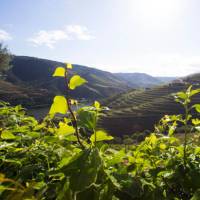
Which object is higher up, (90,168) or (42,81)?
(90,168)

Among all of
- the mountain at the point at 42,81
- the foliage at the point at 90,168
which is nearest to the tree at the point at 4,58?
the foliage at the point at 90,168

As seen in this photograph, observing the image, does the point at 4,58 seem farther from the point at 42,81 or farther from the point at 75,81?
the point at 42,81

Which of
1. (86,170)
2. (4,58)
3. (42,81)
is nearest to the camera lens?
(86,170)

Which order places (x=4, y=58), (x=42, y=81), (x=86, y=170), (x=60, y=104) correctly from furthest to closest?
(x=42, y=81) → (x=4, y=58) → (x=60, y=104) → (x=86, y=170)

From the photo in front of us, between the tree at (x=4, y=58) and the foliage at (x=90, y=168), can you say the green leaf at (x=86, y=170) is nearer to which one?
the foliage at (x=90, y=168)

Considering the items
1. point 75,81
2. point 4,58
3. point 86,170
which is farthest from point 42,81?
point 86,170

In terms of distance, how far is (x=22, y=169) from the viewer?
1.07 meters

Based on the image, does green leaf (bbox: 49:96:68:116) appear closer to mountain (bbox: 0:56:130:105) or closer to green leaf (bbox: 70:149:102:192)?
green leaf (bbox: 70:149:102:192)

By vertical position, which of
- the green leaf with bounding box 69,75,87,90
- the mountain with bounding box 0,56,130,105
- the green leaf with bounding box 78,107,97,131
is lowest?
the mountain with bounding box 0,56,130,105

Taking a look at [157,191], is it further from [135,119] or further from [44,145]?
[135,119]

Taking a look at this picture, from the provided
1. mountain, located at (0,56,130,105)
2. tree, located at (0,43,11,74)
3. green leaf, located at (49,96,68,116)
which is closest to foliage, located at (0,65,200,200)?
green leaf, located at (49,96,68,116)

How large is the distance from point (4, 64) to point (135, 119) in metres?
43.0

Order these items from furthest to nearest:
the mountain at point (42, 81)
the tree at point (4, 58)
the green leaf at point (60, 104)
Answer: the mountain at point (42, 81) < the tree at point (4, 58) < the green leaf at point (60, 104)

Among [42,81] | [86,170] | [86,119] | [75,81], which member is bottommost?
[42,81]
